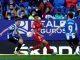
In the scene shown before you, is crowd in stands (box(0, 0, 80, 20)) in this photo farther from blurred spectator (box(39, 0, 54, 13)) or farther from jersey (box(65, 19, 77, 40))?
jersey (box(65, 19, 77, 40))

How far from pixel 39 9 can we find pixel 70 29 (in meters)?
3.51

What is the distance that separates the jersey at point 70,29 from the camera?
18812mm

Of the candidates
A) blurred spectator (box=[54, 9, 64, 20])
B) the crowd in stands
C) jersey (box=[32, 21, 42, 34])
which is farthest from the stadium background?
jersey (box=[32, 21, 42, 34])

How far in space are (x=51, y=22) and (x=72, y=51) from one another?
1626 mm

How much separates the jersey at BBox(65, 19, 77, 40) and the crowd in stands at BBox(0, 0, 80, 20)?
2.20 meters

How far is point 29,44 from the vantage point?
20.0 metres

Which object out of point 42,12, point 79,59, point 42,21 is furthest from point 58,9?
point 79,59

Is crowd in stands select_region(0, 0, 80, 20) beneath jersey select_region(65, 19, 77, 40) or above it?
above

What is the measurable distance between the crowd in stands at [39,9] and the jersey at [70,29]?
2202mm

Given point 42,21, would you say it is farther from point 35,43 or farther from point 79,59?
point 79,59

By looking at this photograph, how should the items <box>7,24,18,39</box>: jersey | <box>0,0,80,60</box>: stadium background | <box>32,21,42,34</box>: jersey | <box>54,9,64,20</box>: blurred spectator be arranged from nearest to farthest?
<box>7,24,18,39</box>: jersey, <box>32,21,42,34</box>: jersey, <box>0,0,80,60</box>: stadium background, <box>54,9,64,20</box>: blurred spectator

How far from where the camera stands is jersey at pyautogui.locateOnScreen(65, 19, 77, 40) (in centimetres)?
1881

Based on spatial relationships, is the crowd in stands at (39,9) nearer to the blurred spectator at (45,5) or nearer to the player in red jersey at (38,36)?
the blurred spectator at (45,5)

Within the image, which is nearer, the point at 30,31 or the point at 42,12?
the point at 30,31
